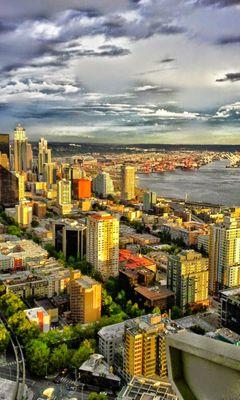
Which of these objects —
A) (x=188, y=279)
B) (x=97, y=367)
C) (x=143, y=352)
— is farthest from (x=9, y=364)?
(x=188, y=279)

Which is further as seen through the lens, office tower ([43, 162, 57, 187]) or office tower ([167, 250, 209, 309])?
office tower ([43, 162, 57, 187])

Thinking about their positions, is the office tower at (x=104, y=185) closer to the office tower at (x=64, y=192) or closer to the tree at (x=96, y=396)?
the office tower at (x=64, y=192)

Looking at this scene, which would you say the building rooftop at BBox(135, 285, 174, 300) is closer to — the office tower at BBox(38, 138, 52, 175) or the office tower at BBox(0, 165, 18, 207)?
the office tower at BBox(0, 165, 18, 207)

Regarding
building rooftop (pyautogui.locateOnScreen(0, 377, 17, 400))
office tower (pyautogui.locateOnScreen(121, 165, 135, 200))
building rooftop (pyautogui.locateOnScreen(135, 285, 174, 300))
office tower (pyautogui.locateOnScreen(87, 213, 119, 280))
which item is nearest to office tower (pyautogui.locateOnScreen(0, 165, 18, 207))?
office tower (pyautogui.locateOnScreen(121, 165, 135, 200))

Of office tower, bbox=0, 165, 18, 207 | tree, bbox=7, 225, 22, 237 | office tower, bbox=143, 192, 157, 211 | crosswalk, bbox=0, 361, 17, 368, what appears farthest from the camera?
office tower, bbox=0, 165, 18, 207

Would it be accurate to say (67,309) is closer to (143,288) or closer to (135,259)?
(143,288)

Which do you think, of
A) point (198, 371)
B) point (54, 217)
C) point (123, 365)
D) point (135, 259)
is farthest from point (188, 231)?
point (198, 371)

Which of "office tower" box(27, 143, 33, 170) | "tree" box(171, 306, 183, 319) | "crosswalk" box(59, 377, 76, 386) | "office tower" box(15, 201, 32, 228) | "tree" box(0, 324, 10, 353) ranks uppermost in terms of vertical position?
"office tower" box(27, 143, 33, 170)
